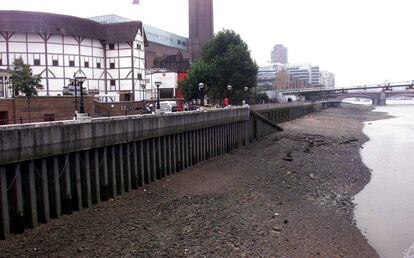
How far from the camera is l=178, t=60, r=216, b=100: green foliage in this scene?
259ft

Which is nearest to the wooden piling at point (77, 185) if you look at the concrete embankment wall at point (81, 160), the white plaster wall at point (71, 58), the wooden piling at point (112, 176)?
the concrete embankment wall at point (81, 160)

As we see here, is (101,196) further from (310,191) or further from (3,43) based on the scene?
(3,43)

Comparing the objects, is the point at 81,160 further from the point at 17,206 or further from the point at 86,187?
the point at 17,206

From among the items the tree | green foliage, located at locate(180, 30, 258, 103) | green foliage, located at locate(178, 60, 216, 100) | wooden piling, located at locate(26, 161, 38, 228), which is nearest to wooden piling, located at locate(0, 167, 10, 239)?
wooden piling, located at locate(26, 161, 38, 228)

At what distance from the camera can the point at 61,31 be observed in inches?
2414

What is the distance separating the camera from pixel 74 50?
63.8 metres

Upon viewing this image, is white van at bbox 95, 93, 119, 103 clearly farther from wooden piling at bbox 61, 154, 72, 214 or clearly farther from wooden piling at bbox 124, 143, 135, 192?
wooden piling at bbox 61, 154, 72, 214

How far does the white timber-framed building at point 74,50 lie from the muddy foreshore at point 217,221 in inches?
1183

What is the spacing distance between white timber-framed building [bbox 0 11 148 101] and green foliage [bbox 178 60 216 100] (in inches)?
407

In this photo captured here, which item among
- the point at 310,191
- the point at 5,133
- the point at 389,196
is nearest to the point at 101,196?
the point at 5,133

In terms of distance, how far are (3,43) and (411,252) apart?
2216 inches

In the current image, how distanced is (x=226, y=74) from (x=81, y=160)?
63383 mm

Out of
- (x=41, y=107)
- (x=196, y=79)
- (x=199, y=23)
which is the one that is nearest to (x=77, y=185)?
(x=41, y=107)

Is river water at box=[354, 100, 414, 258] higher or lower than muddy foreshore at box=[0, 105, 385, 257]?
lower
